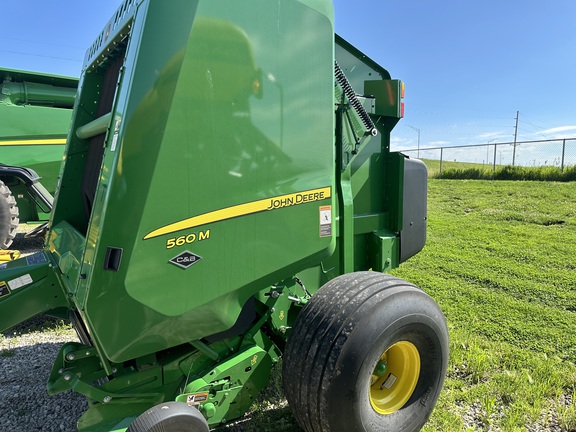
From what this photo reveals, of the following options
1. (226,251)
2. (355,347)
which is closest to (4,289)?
(226,251)

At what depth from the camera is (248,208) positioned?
1.88 m

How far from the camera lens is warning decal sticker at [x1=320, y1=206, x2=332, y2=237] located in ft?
7.08

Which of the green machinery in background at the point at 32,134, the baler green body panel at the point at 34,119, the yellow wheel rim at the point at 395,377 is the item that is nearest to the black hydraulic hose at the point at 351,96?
the yellow wheel rim at the point at 395,377

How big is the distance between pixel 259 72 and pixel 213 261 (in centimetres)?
85

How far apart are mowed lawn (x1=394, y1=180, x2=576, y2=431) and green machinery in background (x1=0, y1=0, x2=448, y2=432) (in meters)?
0.75

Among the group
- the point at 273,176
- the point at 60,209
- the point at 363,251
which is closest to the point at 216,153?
the point at 273,176

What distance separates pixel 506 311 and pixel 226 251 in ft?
12.1

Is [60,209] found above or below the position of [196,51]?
below

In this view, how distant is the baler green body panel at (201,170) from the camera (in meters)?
1.64

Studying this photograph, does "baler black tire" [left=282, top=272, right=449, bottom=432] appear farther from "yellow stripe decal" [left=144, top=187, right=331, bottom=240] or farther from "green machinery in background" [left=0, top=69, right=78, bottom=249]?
"green machinery in background" [left=0, top=69, right=78, bottom=249]

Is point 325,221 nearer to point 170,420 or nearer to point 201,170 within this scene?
point 201,170

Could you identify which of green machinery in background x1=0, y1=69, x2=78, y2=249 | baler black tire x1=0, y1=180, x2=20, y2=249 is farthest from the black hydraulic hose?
green machinery in background x1=0, y1=69, x2=78, y2=249

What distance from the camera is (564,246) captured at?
6.84m

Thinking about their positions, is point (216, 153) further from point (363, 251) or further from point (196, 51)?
point (363, 251)
